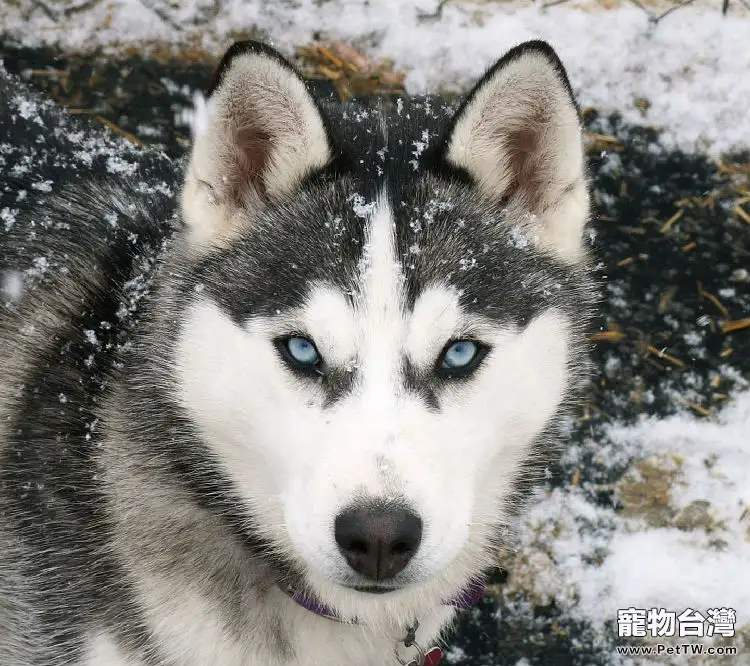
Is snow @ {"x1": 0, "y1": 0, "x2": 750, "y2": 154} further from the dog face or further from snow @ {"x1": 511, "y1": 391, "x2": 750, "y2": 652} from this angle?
the dog face

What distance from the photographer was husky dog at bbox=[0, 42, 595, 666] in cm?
177

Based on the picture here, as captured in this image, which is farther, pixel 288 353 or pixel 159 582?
pixel 159 582

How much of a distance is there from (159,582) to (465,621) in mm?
1378

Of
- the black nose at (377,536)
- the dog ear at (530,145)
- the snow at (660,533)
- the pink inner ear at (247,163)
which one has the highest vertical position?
the dog ear at (530,145)

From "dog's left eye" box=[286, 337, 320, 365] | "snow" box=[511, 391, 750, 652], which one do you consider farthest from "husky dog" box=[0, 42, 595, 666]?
"snow" box=[511, 391, 750, 652]

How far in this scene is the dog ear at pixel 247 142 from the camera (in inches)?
73.7

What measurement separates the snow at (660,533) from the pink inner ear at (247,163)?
5.92 feet

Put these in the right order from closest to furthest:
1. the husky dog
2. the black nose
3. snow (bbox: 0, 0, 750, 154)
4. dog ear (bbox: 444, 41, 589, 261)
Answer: the black nose
the husky dog
dog ear (bbox: 444, 41, 589, 261)
snow (bbox: 0, 0, 750, 154)

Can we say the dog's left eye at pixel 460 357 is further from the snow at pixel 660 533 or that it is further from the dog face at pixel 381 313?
the snow at pixel 660 533

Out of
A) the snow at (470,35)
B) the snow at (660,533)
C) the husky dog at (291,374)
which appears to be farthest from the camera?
the snow at (470,35)

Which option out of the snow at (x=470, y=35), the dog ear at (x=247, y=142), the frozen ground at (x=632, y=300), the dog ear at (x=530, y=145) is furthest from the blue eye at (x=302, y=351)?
the snow at (x=470, y=35)

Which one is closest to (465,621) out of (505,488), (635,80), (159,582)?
(505,488)

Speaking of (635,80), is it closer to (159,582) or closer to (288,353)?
(288,353)

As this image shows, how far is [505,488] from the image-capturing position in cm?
219
